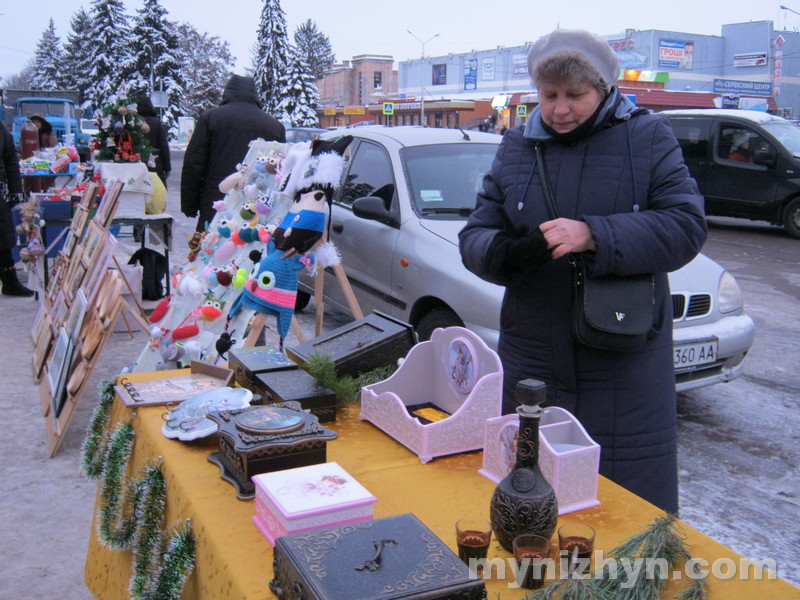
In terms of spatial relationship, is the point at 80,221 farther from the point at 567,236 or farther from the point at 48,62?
the point at 48,62

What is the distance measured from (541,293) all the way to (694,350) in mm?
2696

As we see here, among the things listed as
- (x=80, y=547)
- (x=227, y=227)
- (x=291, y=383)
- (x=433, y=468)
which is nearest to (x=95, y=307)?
(x=227, y=227)

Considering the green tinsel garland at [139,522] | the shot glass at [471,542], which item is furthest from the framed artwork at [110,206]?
the shot glass at [471,542]

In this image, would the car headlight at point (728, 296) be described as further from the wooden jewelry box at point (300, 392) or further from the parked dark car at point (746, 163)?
the parked dark car at point (746, 163)

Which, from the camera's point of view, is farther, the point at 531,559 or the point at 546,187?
the point at 546,187

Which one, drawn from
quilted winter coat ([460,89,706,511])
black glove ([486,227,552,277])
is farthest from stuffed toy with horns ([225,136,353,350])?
black glove ([486,227,552,277])

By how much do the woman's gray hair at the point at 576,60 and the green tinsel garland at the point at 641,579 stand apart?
1.13m

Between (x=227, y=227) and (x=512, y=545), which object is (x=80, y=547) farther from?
(x=512, y=545)

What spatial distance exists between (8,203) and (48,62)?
67.1 metres

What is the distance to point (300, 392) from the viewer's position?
2.13 metres

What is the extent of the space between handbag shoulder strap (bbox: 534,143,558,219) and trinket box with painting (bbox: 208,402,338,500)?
2.76 feet

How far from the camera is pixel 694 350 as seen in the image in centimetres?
443

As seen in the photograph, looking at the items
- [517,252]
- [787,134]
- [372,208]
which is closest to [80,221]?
[372,208]

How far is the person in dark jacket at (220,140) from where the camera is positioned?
5.73 metres
